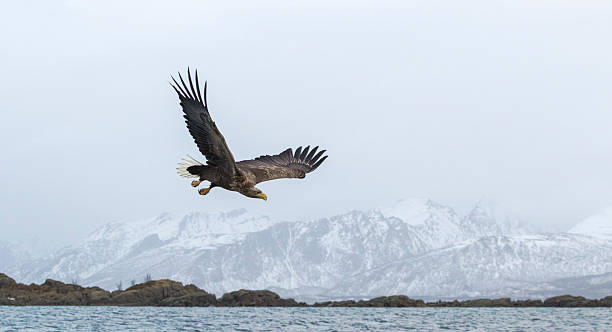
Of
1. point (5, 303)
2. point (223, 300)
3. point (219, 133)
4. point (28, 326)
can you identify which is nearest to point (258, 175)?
point (219, 133)

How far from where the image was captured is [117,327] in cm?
9169

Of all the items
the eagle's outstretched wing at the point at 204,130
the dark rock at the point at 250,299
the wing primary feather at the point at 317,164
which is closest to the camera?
the eagle's outstretched wing at the point at 204,130

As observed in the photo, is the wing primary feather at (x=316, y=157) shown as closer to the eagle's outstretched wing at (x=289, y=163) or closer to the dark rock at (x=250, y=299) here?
the eagle's outstretched wing at (x=289, y=163)

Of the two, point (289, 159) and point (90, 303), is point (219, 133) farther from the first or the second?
point (90, 303)

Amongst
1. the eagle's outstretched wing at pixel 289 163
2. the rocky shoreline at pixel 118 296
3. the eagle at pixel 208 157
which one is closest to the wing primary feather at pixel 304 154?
the eagle's outstretched wing at pixel 289 163

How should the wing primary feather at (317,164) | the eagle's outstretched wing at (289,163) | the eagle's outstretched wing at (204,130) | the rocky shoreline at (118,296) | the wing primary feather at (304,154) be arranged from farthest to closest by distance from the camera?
1. the rocky shoreline at (118,296)
2. the wing primary feather at (304,154)
3. the wing primary feather at (317,164)
4. the eagle's outstretched wing at (289,163)
5. the eagle's outstretched wing at (204,130)

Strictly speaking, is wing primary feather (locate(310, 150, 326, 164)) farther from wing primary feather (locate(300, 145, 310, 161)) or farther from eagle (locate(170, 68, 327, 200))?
eagle (locate(170, 68, 327, 200))

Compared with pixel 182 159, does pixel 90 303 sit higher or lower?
higher

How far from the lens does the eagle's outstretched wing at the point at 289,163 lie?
74.2 ft

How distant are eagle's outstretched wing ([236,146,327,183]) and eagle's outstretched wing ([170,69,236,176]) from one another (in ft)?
13.1

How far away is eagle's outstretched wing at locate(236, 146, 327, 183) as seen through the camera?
890 inches

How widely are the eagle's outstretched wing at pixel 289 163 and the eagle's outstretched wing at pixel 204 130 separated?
398 cm

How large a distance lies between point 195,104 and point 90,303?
557ft

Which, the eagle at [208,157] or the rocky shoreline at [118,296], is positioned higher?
the rocky shoreline at [118,296]
